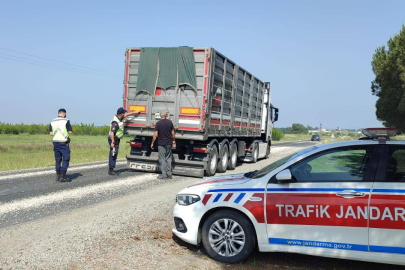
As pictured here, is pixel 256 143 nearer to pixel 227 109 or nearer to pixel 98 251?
pixel 227 109

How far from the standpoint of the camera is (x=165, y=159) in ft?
35.2

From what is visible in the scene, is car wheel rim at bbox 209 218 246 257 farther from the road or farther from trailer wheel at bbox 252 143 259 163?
trailer wheel at bbox 252 143 259 163

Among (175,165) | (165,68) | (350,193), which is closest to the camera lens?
(350,193)

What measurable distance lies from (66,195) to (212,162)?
5.02 metres

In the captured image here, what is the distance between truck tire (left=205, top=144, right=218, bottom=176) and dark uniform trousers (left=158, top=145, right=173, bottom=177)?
1231mm

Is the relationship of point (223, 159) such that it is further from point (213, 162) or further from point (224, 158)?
point (213, 162)

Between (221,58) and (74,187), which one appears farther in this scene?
(221,58)

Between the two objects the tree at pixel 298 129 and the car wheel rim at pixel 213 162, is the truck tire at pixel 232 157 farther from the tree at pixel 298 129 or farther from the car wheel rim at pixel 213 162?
the tree at pixel 298 129

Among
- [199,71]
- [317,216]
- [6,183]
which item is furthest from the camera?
[199,71]

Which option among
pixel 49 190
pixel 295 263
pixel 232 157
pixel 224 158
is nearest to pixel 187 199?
pixel 295 263

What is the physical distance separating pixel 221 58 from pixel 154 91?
2336 mm

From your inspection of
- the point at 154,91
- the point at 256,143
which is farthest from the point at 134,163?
the point at 256,143

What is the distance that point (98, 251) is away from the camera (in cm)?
457

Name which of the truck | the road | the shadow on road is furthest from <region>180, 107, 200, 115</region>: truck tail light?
the shadow on road
